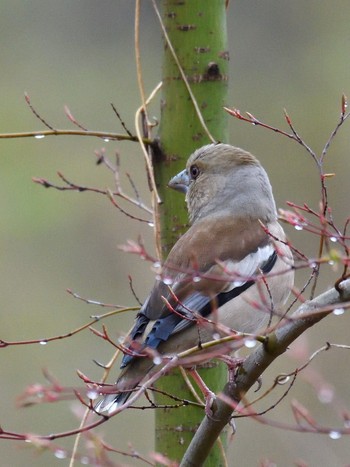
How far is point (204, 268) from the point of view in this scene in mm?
4562

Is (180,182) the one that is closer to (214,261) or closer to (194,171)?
(194,171)

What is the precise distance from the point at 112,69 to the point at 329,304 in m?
8.50

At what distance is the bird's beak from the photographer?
4738 millimetres

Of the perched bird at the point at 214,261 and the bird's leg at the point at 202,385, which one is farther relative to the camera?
the perched bird at the point at 214,261

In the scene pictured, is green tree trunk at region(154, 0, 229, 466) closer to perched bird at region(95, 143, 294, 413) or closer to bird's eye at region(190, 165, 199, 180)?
perched bird at region(95, 143, 294, 413)

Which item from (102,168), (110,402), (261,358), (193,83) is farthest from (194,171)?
(102,168)

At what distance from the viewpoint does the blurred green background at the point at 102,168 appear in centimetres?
891

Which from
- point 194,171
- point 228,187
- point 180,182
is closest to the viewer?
point 180,182

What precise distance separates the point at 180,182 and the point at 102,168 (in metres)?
5.74

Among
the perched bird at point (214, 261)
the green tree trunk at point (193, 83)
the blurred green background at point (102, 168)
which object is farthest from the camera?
the blurred green background at point (102, 168)

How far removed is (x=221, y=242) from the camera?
15.7ft

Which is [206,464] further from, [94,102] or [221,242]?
[94,102]

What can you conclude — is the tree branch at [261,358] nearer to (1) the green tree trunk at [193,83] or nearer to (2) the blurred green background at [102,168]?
(1) the green tree trunk at [193,83]

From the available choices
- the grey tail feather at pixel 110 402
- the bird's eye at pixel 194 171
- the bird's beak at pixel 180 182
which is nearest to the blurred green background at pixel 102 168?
the bird's eye at pixel 194 171
